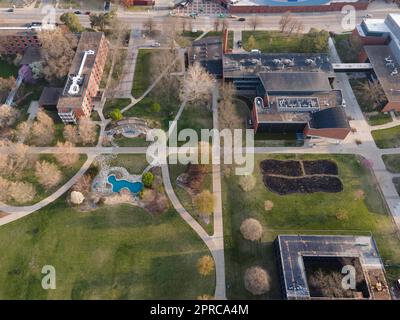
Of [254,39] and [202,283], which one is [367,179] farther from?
[254,39]

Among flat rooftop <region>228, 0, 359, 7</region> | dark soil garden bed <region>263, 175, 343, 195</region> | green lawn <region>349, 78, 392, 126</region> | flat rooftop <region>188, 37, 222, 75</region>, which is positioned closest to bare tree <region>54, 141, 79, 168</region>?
flat rooftop <region>188, 37, 222, 75</region>

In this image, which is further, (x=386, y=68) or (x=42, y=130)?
(x=386, y=68)

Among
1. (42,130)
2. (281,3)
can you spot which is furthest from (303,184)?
(281,3)

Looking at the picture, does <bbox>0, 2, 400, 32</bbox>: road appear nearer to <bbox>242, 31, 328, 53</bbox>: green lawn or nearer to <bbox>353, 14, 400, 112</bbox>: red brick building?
<bbox>242, 31, 328, 53</bbox>: green lawn

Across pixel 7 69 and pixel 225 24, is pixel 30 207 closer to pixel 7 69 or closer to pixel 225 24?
pixel 7 69

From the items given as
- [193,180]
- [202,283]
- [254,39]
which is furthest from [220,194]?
[254,39]
